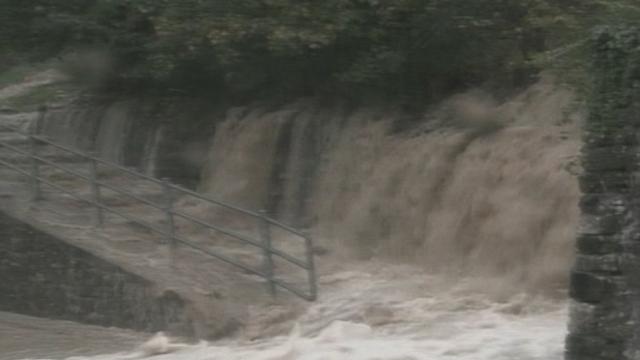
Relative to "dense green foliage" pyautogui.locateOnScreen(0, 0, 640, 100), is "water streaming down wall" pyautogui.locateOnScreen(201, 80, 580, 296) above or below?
below

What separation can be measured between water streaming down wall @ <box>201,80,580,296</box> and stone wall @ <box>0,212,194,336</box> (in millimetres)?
2849

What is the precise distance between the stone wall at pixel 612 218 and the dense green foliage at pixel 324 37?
425 cm

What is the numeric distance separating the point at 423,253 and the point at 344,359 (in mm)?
4840

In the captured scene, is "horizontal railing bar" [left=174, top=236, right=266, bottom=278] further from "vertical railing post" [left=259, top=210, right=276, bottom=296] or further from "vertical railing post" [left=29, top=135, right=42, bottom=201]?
"vertical railing post" [left=29, top=135, right=42, bottom=201]

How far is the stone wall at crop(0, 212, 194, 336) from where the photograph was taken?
47.5ft

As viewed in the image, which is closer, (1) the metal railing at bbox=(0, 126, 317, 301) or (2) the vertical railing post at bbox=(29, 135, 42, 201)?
(1) the metal railing at bbox=(0, 126, 317, 301)

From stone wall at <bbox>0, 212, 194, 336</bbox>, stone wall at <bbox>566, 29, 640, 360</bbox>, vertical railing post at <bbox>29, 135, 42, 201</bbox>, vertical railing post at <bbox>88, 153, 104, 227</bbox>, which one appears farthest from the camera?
vertical railing post at <bbox>29, 135, 42, 201</bbox>

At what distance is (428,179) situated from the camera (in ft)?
51.9

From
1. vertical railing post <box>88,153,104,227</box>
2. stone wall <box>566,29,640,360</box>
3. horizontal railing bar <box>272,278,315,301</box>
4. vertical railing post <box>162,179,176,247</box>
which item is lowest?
stone wall <box>566,29,640,360</box>

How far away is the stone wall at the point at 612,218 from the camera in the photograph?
930 cm

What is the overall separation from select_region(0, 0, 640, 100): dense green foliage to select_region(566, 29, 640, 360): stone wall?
4.25 meters

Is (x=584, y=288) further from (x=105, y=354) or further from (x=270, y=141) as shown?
(x=270, y=141)

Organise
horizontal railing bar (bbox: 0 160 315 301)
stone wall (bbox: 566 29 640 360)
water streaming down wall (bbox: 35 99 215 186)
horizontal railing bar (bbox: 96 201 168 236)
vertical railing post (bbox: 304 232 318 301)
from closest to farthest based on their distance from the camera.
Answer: stone wall (bbox: 566 29 640 360)
vertical railing post (bbox: 304 232 318 301)
horizontal railing bar (bbox: 0 160 315 301)
horizontal railing bar (bbox: 96 201 168 236)
water streaming down wall (bbox: 35 99 215 186)

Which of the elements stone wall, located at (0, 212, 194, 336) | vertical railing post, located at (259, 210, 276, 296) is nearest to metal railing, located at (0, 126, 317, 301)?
vertical railing post, located at (259, 210, 276, 296)
